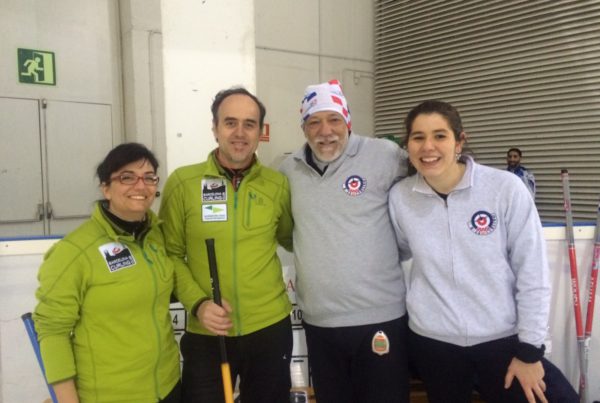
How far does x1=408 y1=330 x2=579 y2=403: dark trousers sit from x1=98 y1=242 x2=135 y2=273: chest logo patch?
1125 mm

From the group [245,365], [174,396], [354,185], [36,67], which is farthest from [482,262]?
[36,67]

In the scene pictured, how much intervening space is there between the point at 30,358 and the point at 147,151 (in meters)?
1.56

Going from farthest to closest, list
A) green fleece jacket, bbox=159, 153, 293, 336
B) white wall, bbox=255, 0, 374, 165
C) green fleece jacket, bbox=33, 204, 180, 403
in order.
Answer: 1. white wall, bbox=255, 0, 374, 165
2. green fleece jacket, bbox=159, 153, 293, 336
3. green fleece jacket, bbox=33, 204, 180, 403

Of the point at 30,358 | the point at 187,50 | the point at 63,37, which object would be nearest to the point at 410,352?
the point at 30,358

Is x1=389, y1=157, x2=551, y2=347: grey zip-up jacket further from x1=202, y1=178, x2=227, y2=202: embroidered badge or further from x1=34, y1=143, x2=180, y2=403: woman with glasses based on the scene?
x1=34, y1=143, x2=180, y2=403: woman with glasses

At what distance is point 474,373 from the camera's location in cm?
175

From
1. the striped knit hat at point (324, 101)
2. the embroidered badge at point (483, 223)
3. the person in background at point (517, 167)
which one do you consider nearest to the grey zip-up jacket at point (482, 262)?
the embroidered badge at point (483, 223)

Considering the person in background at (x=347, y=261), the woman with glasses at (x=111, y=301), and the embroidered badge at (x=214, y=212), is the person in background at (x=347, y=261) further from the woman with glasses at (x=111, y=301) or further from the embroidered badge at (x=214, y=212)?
the woman with glasses at (x=111, y=301)

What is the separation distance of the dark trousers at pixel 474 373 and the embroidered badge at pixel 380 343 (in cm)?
11

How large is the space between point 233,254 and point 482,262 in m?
0.94

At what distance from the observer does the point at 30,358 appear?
2.41 metres

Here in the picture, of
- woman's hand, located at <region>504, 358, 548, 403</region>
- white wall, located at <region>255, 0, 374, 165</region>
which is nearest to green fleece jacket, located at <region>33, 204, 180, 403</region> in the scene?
woman's hand, located at <region>504, 358, 548, 403</region>

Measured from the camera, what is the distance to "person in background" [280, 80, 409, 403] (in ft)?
6.08

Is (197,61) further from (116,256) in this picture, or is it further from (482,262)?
(482,262)
